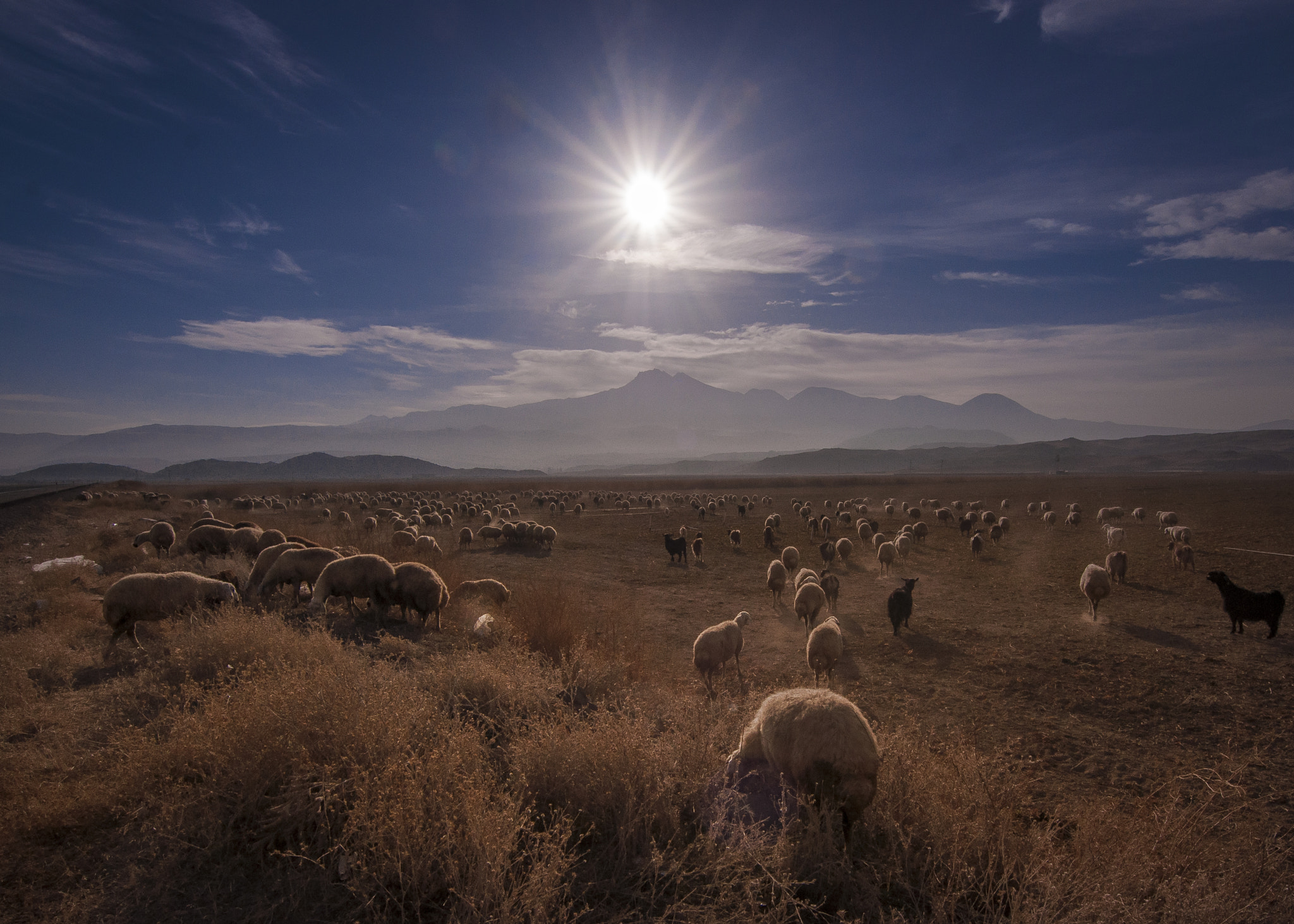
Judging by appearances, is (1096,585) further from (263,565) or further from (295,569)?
(263,565)

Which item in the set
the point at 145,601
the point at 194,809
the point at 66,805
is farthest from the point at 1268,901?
the point at 145,601

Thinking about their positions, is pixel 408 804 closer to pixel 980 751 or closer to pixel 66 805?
pixel 66 805

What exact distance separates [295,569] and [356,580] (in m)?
2.26

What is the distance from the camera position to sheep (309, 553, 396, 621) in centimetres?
1038

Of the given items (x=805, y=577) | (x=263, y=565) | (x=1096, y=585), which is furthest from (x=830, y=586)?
(x=263, y=565)

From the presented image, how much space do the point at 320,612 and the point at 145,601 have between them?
247 centimetres

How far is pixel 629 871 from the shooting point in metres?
3.83

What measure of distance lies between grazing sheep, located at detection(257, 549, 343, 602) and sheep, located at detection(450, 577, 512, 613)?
3062 mm

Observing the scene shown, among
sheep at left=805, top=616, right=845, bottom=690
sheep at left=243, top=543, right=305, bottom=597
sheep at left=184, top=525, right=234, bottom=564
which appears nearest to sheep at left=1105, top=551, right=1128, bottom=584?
sheep at left=805, top=616, right=845, bottom=690

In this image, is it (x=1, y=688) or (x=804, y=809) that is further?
(x=1, y=688)

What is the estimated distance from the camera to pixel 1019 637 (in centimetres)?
1170

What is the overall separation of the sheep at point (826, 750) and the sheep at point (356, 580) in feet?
27.6

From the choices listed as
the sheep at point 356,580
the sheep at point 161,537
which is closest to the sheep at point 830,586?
the sheep at point 356,580

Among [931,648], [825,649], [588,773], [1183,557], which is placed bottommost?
[931,648]
